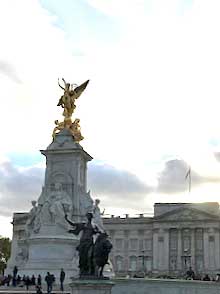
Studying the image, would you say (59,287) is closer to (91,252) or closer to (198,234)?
(91,252)

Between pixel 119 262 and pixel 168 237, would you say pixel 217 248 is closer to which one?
pixel 168 237

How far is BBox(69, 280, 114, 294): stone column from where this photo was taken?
82.4ft

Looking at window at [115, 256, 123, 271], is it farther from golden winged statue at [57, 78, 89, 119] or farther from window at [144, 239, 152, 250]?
golden winged statue at [57, 78, 89, 119]

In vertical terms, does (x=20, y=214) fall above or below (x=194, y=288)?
above

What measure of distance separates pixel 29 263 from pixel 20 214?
6777cm

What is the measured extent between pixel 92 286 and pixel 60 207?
26298mm

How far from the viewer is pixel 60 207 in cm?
5116

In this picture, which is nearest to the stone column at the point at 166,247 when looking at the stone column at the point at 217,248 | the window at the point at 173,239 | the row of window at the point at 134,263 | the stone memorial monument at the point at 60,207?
the window at the point at 173,239

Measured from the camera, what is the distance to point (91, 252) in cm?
2650

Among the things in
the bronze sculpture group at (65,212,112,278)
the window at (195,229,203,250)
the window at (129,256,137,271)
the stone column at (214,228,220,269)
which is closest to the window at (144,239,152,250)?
the window at (129,256,137,271)

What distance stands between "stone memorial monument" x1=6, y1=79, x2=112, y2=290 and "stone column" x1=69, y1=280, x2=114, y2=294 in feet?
69.6

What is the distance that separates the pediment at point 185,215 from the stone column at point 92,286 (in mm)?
98033

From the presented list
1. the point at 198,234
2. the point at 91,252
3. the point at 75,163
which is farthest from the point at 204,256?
the point at 91,252

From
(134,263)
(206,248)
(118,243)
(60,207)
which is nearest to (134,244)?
(118,243)
